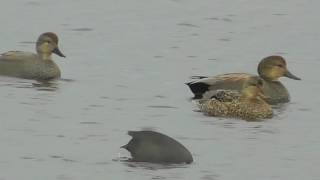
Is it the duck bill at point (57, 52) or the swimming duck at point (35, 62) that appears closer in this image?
the swimming duck at point (35, 62)

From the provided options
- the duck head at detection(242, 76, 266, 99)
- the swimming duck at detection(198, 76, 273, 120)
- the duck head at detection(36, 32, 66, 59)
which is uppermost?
the duck head at detection(36, 32, 66, 59)

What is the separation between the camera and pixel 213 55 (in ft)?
75.9

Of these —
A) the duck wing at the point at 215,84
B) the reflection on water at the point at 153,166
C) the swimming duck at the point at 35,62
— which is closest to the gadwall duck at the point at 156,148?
the reflection on water at the point at 153,166

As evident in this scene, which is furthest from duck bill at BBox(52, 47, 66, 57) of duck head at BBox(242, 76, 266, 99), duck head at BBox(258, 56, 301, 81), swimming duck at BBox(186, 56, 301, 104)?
duck head at BBox(242, 76, 266, 99)

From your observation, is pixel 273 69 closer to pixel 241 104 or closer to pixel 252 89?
pixel 252 89

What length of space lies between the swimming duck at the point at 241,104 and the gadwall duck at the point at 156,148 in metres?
3.62

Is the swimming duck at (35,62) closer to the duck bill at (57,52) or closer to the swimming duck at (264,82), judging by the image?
the duck bill at (57,52)

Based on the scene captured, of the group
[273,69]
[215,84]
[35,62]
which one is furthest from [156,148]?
[35,62]

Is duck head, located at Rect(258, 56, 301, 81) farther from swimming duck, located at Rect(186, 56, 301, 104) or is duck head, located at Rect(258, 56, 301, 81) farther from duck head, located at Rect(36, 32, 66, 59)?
duck head, located at Rect(36, 32, 66, 59)

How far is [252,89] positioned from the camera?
19000mm

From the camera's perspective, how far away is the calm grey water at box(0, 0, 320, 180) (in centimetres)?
1509

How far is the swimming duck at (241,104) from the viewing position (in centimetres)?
1848

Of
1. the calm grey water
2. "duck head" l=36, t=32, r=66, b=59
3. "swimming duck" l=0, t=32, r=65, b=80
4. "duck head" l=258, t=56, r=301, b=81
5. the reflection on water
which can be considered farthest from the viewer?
"duck head" l=36, t=32, r=66, b=59

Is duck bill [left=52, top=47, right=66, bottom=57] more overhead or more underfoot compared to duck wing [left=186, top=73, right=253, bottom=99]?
more overhead
